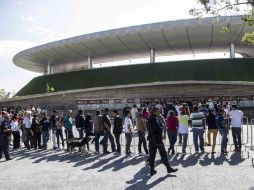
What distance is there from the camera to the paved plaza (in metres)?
9.08

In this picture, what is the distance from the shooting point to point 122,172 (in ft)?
35.2

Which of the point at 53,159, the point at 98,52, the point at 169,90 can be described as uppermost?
the point at 98,52

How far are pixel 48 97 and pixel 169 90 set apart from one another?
16.6 meters

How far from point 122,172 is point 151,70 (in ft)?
134

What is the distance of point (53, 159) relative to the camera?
44.8 ft

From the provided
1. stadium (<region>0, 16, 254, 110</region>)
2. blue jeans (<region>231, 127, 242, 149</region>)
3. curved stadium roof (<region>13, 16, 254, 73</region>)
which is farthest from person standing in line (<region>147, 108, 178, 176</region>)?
curved stadium roof (<region>13, 16, 254, 73</region>)

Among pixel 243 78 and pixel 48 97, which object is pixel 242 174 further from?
pixel 48 97

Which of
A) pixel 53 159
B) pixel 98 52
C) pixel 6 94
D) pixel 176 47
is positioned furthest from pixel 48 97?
pixel 6 94

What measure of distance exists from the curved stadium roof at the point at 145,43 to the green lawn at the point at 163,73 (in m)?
3.35

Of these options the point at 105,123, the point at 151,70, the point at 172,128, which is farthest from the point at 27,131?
the point at 151,70

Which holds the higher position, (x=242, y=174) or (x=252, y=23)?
(x=252, y=23)

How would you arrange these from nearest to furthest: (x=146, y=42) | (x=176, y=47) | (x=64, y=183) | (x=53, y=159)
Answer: (x=64, y=183) → (x=53, y=159) → (x=146, y=42) → (x=176, y=47)

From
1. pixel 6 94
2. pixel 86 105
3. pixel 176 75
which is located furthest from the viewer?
pixel 6 94

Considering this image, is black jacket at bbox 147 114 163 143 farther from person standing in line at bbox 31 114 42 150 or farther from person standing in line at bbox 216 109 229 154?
person standing in line at bbox 31 114 42 150
